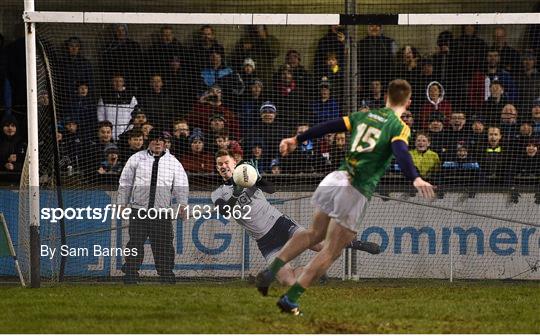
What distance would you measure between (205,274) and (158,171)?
5.08 ft

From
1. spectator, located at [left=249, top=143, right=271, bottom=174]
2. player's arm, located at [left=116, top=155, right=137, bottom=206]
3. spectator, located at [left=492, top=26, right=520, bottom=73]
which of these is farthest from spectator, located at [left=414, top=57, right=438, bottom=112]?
player's arm, located at [left=116, top=155, right=137, bottom=206]

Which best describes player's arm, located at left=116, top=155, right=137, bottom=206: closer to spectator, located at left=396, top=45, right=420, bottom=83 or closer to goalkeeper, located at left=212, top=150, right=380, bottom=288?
goalkeeper, located at left=212, top=150, right=380, bottom=288

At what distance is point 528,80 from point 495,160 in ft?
5.52

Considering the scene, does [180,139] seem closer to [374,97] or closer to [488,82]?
[374,97]

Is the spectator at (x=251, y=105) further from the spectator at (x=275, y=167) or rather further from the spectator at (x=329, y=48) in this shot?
the spectator at (x=329, y=48)

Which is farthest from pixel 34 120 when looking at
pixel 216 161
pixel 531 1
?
pixel 531 1

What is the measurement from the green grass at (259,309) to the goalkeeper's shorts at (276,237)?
569 mm

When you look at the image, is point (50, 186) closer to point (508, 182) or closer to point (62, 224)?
point (62, 224)

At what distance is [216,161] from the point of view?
14.5 metres

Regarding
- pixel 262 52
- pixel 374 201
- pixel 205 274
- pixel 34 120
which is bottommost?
pixel 205 274

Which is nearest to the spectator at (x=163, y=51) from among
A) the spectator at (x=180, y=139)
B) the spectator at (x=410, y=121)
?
the spectator at (x=180, y=139)

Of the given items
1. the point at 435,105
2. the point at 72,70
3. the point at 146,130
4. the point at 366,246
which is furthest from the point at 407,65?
the point at 72,70

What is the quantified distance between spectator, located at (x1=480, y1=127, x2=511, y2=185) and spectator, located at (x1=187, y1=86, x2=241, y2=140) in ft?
11.7

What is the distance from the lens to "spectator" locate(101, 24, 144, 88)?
1590 centimetres
